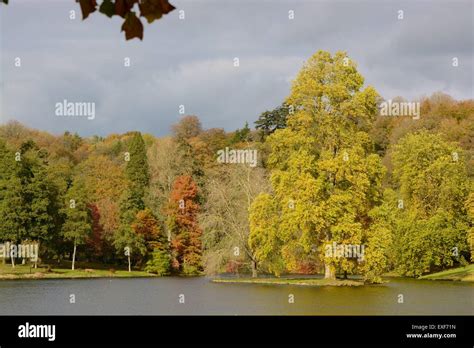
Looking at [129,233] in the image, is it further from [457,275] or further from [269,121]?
[457,275]

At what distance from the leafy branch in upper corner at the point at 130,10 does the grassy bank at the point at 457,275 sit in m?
34.0

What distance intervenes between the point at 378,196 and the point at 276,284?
17.4 feet

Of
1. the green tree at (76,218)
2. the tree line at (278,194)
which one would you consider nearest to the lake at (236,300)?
the tree line at (278,194)

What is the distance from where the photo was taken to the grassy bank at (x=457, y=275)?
115ft

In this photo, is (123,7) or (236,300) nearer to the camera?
(123,7)

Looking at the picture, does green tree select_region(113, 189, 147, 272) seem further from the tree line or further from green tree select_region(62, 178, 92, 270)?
green tree select_region(62, 178, 92, 270)

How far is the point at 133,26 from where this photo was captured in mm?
3000

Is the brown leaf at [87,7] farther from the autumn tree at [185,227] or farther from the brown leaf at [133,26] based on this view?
the autumn tree at [185,227]

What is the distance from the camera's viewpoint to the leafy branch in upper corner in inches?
118

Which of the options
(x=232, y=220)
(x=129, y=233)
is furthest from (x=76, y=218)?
(x=232, y=220)

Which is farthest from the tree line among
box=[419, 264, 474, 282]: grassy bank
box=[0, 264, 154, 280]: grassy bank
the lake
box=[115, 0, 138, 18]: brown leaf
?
box=[115, 0, 138, 18]: brown leaf

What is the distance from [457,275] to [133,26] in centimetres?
3536

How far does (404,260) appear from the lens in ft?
127
